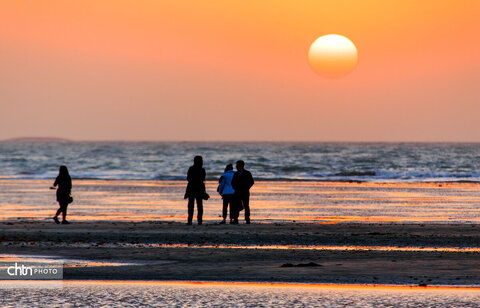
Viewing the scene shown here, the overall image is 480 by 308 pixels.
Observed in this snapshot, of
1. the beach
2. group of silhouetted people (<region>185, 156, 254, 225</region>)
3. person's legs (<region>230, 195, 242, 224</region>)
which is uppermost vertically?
group of silhouetted people (<region>185, 156, 254, 225</region>)

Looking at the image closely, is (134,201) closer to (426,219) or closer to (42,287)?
(426,219)

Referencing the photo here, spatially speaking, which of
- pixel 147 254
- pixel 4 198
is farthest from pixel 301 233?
pixel 4 198

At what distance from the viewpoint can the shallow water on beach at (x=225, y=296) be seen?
969 cm

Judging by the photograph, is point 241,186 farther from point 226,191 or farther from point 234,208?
point 234,208

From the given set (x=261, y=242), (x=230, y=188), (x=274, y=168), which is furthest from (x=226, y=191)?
(x=274, y=168)

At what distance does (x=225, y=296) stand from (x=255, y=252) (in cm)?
510

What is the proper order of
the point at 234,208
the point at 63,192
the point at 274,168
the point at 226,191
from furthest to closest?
the point at 274,168, the point at 63,192, the point at 226,191, the point at 234,208

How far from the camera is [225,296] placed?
10266mm

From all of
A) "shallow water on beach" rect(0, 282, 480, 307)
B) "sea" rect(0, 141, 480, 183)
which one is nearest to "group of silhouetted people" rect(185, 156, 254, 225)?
"shallow water on beach" rect(0, 282, 480, 307)

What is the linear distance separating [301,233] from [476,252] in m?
4.82

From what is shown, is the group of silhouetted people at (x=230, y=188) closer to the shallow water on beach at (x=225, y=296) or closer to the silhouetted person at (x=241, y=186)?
the silhouetted person at (x=241, y=186)

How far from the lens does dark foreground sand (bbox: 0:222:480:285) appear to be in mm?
12148

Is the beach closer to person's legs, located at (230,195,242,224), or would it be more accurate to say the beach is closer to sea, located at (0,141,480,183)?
person's legs, located at (230,195,242,224)

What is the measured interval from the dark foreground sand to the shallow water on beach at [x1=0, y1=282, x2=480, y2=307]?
774mm
